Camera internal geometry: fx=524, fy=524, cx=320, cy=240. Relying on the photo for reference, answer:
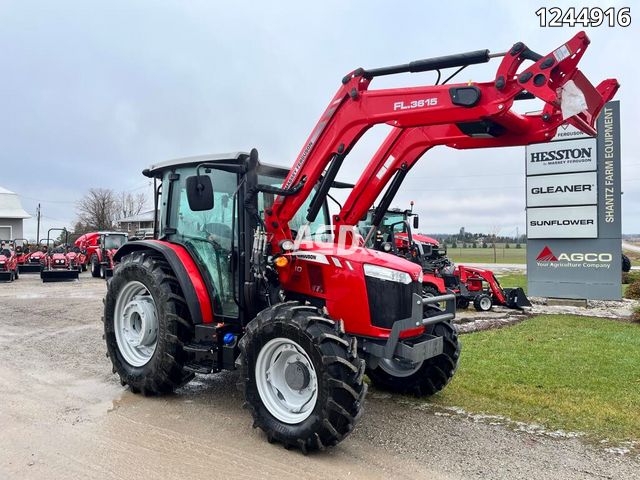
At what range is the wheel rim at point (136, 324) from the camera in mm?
5543

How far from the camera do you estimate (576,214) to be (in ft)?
46.9

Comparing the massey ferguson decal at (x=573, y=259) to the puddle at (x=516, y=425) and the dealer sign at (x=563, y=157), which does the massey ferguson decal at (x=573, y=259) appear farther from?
the puddle at (x=516, y=425)

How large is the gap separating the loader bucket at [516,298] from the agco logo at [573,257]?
2.29 meters

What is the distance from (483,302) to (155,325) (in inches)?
375

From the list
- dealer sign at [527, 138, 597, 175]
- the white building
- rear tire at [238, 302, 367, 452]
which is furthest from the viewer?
the white building

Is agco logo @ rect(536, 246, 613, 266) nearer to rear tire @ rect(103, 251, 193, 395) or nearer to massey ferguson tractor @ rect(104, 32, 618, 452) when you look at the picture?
massey ferguson tractor @ rect(104, 32, 618, 452)

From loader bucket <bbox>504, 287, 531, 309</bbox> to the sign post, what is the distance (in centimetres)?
202

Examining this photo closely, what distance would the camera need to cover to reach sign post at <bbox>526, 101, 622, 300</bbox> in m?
14.0

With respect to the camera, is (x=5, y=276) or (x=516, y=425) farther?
(x=5, y=276)

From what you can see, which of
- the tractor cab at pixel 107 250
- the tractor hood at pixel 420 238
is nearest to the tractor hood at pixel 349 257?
the tractor hood at pixel 420 238

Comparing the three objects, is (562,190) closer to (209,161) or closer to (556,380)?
(556,380)

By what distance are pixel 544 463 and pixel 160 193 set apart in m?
4.64

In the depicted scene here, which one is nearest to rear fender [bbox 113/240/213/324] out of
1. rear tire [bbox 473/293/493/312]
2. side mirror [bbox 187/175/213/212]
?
side mirror [bbox 187/175/213/212]

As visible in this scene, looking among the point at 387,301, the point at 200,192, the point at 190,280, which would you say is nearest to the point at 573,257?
the point at 387,301
